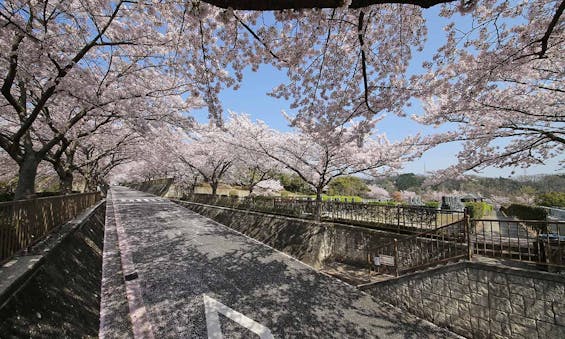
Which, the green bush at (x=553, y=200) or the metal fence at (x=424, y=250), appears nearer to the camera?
the metal fence at (x=424, y=250)

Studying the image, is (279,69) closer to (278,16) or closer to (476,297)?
(278,16)

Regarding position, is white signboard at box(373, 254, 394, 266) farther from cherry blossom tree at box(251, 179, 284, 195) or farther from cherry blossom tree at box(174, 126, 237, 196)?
cherry blossom tree at box(251, 179, 284, 195)

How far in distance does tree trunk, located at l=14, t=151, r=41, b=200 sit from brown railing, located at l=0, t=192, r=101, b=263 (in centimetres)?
73

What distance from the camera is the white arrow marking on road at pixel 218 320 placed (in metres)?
4.92

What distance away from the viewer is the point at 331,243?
11383 millimetres

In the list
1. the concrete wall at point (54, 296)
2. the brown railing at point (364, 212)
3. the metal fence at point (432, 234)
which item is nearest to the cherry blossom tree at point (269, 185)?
the brown railing at point (364, 212)

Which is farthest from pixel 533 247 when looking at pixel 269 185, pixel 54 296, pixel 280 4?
pixel 269 185

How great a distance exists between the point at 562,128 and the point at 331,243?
8.87m

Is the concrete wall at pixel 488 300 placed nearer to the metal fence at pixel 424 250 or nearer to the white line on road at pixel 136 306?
the metal fence at pixel 424 250

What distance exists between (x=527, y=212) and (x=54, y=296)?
2782 cm

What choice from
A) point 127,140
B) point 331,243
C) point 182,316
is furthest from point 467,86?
point 127,140

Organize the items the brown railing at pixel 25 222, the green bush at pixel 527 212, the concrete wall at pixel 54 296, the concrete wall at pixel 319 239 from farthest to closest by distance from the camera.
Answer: the green bush at pixel 527 212
the concrete wall at pixel 319 239
the brown railing at pixel 25 222
the concrete wall at pixel 54 296

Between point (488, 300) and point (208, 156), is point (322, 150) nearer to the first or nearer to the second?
point (488, 300)

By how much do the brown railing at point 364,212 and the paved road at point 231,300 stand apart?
4.09 metres
